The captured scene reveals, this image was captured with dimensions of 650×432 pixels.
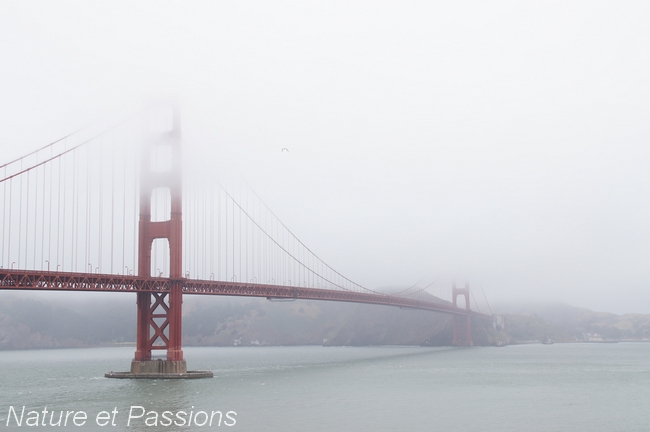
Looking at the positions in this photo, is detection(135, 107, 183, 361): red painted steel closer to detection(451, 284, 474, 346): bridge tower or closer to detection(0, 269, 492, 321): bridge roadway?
detection(0, 269, 492, 321): bridge roadway

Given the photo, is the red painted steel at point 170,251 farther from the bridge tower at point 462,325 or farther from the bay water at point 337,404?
the bridge tower at point 462,325

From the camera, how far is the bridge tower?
149 meters

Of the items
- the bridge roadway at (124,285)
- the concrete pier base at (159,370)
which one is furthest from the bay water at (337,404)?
the bridge roadway at (124,285)

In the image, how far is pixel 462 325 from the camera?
6245 inches

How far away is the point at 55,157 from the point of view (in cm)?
4812

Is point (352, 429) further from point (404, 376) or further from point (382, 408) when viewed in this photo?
point (404, 376)

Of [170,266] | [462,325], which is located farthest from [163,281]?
[462,325]

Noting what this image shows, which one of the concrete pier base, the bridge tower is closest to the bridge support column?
the concrete pier base

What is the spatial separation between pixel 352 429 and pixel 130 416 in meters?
9.66

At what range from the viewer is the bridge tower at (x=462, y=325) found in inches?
5876

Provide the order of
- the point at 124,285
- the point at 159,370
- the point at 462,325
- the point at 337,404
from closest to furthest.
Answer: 1. the point at 337,404
2. the point at 124,285
3. the point at 159,370
4. the point at 462,325

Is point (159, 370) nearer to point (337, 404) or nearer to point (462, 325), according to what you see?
point (337, 404)

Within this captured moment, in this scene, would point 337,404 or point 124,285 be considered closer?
point 337,404

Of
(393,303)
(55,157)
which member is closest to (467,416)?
(55,157)
